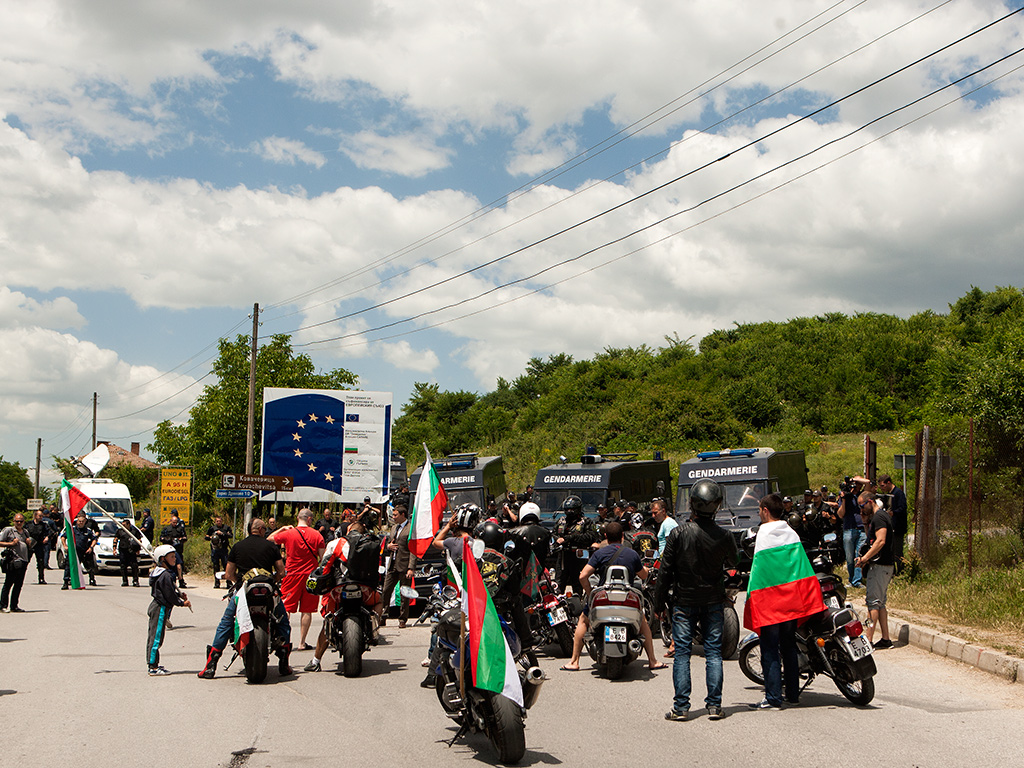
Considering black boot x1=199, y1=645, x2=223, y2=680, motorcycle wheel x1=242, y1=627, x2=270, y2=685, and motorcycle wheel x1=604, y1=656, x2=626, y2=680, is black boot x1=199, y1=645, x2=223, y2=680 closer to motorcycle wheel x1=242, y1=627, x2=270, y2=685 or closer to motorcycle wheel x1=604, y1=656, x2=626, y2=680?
motorcycle wheel x1=242, y1=627, x2=270, y2=685

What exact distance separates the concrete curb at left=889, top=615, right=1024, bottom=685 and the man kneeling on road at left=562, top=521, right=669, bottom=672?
3.05 meters

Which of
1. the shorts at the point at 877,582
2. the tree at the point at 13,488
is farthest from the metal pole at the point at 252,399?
the tree at the point at 13,488

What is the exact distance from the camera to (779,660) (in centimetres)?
743

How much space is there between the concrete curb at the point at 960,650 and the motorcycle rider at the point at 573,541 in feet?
12.5

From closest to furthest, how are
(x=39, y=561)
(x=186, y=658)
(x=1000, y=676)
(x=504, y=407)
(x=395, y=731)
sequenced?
(x=395, y=731) → (x=1000, y=676) → (x=186, y=658) → (x=39, y=561) → (x=504, y=407)

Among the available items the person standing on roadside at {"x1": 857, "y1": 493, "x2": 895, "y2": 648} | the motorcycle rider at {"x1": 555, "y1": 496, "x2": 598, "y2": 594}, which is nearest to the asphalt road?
the person standing on roadside at {"x1": 857, "y1": 493, "x2": 895, "y2": 648}

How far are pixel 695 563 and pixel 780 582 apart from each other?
0.79 meters

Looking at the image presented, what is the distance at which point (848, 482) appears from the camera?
49.6ft

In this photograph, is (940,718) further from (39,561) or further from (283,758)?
(39,561)

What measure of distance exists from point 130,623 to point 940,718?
12261mm

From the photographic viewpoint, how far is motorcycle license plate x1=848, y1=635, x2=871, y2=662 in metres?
7.43

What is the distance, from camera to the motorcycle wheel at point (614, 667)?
891 cm

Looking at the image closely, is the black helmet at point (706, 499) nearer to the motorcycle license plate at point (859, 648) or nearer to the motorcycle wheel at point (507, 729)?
the motorcycle license plate at point (859, 648)

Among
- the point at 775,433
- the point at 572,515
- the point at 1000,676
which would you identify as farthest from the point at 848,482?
the point at 775,433
